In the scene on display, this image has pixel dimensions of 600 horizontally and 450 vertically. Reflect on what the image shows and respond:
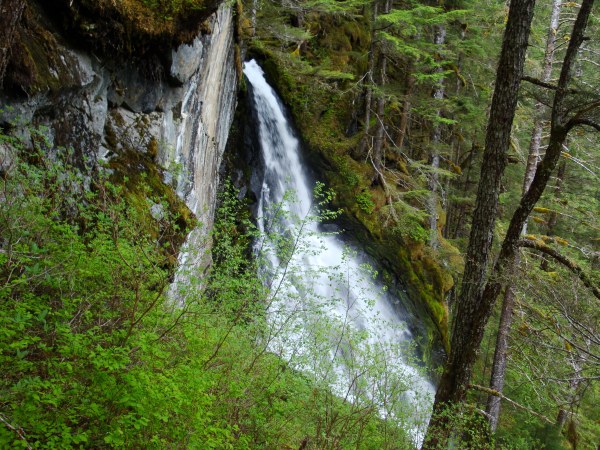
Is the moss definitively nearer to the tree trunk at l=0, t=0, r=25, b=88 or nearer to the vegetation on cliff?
the vegetation on cliff

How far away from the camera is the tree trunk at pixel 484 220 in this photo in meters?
5.31

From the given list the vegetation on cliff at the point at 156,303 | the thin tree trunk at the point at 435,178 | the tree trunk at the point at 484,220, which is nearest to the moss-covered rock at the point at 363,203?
the thin tree trunk at the point at 435,178

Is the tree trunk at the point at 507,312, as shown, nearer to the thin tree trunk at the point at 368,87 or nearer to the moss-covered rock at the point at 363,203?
the moss-covered rock at the point at 363,203

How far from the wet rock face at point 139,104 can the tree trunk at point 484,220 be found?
3.31 metres

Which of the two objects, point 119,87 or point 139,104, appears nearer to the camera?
point 119,87

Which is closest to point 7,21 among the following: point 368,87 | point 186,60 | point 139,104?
point 139,104

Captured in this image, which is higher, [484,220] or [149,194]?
[149,194]

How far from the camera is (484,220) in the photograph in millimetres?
5625

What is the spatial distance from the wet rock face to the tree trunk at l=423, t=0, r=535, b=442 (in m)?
3.31

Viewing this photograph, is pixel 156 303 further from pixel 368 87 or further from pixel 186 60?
pixel 368 87

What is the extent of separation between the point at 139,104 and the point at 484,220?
4647 millimetres

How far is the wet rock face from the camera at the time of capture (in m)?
4.51

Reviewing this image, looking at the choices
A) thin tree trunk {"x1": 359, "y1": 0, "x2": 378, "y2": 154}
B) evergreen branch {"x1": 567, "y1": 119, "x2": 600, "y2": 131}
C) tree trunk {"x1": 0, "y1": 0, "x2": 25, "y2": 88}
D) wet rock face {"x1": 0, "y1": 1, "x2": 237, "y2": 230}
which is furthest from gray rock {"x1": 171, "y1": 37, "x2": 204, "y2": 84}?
thin tree trunk {"x1": 359, "y1": 0, "x2": 378, "y2": 154}

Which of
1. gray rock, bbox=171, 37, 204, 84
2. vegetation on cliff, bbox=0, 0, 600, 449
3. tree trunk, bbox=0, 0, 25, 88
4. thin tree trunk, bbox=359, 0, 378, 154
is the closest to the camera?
vegetation on cliff, bbox=0, 0, 600, 449
